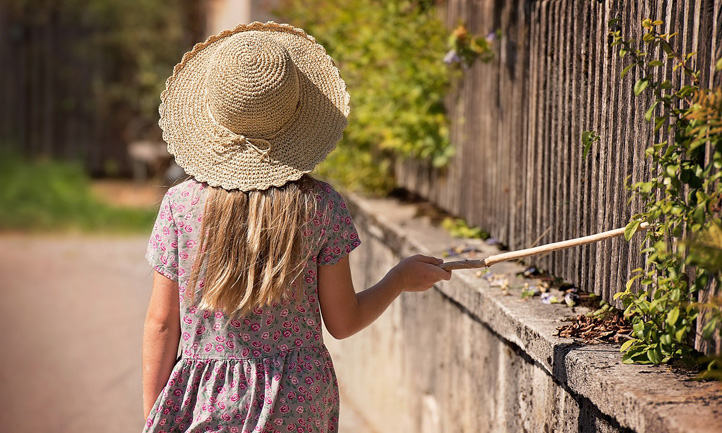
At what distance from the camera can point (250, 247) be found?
210 centimetres

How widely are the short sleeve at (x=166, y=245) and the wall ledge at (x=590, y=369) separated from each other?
3.28 feet

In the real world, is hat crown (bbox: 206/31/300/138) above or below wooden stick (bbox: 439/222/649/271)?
above

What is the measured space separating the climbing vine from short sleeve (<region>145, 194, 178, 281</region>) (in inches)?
43.4

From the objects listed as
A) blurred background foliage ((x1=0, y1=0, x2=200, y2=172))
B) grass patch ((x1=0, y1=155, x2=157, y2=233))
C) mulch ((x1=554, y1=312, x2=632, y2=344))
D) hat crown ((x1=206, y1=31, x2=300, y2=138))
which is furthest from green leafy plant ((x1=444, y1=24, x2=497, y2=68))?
blurred background foliage ((x1=0, y1=0, x2=200, y2=172))

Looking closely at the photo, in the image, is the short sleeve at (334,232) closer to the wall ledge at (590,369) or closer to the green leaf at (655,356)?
the wall ledge at (590,369)

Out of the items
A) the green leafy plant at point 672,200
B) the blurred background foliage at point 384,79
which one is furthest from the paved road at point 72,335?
the green leafy plant at point 672,200

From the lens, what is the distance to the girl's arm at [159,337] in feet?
7.22

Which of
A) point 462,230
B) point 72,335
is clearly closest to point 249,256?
point 462,230

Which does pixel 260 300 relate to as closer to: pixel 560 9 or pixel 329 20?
pixel 560 9

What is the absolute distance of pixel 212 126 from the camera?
2.21 metres

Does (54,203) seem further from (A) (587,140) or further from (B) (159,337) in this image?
(A) (587,140)

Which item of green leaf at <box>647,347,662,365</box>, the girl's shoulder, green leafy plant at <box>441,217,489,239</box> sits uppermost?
the girl's shoulder

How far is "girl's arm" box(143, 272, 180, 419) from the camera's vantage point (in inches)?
86.7

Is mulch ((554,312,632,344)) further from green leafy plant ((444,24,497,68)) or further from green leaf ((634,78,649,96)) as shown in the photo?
green leafy plant ((444,24,497,68))
